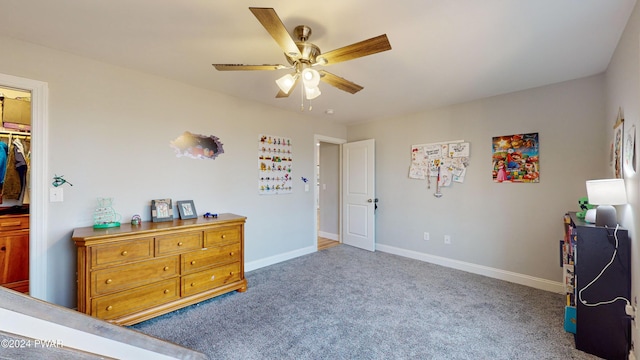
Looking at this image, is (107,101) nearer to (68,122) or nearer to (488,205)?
(68,122)

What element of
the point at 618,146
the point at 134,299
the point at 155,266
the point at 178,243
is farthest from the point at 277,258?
the point at 618,146

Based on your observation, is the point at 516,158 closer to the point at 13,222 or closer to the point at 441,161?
the point at 441,161

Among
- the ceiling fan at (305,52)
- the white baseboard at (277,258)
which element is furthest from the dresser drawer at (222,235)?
the ceiling fan at (305,52)

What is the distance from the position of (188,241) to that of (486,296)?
3.05m

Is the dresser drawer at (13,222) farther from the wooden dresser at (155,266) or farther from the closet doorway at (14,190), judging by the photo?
the wooden dresser at (155,266)

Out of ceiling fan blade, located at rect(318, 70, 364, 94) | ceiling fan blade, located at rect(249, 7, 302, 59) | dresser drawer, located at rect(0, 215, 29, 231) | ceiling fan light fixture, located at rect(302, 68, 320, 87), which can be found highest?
ceiling fan blade, located at rect(249, 7, 302, 59)

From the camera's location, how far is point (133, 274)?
7.32 feet

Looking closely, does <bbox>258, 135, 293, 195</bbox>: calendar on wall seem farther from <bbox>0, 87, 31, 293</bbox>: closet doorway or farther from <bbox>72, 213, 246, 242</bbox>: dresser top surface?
<bbox>0, 87, 31, 293</bbox>: closet doorway

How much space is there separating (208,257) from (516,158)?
359cm

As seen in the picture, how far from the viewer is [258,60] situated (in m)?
2.39

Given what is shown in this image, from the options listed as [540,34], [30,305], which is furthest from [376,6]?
[30,305]

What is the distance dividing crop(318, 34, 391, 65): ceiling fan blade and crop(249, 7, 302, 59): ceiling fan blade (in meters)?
0.22

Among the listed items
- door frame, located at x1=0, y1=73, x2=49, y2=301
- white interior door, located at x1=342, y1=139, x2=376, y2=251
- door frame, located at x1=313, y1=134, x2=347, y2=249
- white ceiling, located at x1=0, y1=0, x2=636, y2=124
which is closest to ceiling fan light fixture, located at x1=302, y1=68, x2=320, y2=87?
white ceiling, located at x1=0, y1=0, x2=636, y2=124

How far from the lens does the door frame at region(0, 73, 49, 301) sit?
2.17 metres
